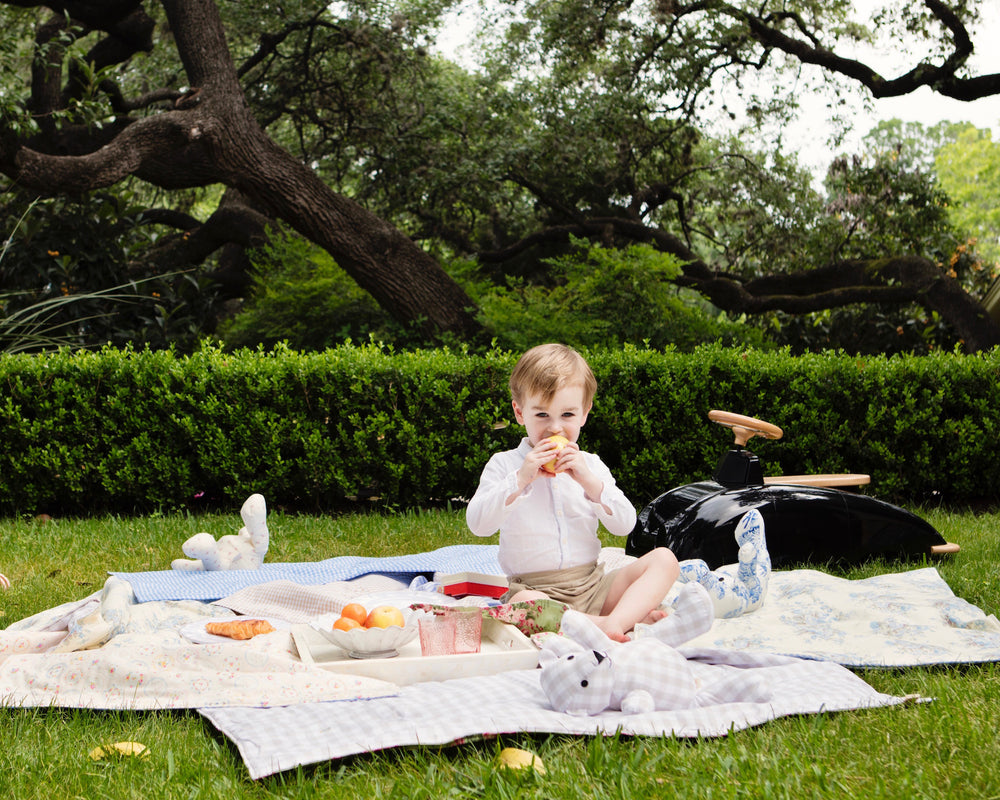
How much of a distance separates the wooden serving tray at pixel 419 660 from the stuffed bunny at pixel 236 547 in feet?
4.24

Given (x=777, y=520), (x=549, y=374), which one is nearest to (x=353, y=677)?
(x=549, y=374)

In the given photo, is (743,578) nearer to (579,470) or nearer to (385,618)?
(579,470)

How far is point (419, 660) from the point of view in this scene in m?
2.77

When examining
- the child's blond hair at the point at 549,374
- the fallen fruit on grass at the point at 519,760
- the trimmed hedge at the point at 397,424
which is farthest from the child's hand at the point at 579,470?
the trimmed hedge at the point at 397,424

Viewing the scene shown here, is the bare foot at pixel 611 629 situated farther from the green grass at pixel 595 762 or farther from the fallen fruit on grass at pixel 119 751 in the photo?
the fallen fruit on grass at pixel 119 751

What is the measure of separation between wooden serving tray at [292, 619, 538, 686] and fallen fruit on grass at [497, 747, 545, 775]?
0.70 m

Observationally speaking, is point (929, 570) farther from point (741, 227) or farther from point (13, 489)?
point (741, 227)

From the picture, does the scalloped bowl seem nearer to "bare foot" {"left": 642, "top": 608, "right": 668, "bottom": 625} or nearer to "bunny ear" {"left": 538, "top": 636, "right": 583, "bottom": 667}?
"bunny ear" {"left": 538, "top": 636, "right": 583, "bottom": 667}

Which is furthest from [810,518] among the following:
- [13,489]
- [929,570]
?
[13,489]

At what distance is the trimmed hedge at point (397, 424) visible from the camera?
20.3ft

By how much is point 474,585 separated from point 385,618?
3.77ft

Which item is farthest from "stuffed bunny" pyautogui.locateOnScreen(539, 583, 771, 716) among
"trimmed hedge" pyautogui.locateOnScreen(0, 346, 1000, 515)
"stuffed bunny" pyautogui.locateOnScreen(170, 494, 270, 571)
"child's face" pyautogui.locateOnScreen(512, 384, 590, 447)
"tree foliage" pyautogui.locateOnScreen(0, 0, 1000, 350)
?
"tree foliage" pyautogui.locateOnScreen(0, 0, 1000, 350)

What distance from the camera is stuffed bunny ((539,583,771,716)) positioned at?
2.36m

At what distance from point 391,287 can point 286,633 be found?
663cm
